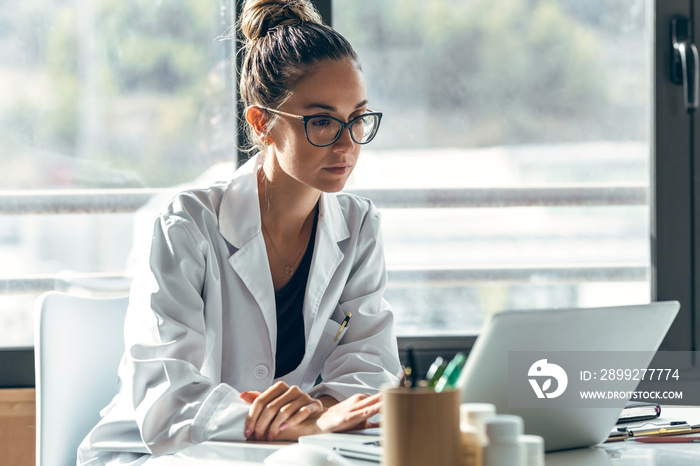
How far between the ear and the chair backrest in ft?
1.44

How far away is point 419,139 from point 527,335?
1272mm

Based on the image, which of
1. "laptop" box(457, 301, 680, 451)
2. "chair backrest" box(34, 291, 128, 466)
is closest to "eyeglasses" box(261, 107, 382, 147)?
"chair backrest" box(34, 291, 128, 466)

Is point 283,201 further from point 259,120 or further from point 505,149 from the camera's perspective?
point 505,149

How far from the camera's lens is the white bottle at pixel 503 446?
0.70 m

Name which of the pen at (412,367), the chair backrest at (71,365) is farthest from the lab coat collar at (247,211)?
the pen at (412,367)

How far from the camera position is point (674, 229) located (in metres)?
2.04

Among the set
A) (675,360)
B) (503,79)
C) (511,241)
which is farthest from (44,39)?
(675,360)

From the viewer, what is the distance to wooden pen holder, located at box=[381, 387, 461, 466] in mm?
670

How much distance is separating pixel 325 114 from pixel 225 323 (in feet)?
1.50

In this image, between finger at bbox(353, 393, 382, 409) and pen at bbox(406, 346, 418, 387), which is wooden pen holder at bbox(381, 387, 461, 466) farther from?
finger at bbox(353, 393, 382, 409)

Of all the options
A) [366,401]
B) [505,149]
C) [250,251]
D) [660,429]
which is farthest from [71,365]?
[505,149]

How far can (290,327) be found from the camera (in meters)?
1.56

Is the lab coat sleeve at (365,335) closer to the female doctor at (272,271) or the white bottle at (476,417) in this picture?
the female doctor at (272,271)

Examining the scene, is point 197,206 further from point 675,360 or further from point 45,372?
point 675,360
